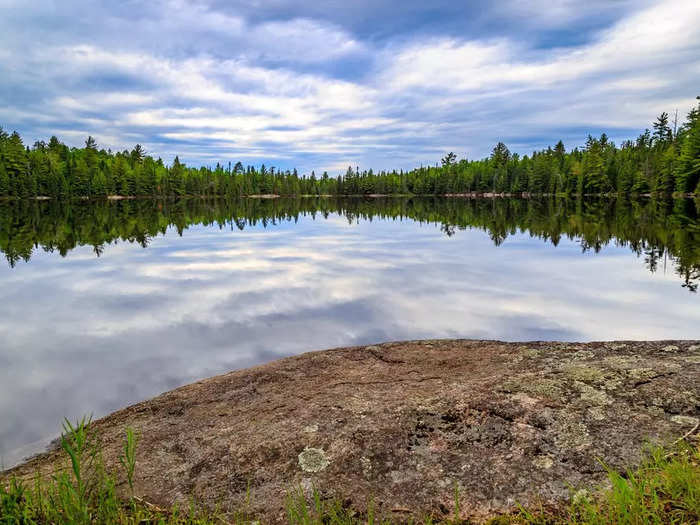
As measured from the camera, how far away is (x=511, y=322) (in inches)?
484

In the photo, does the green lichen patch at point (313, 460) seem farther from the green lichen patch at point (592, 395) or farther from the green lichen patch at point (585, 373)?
the green lichen patch at point (585, 373)

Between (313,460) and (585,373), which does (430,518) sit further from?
(585,373)

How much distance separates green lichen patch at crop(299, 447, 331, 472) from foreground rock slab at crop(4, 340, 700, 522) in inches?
0.4

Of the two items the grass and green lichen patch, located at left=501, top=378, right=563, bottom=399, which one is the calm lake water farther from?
green lichen patch, located at left=501, top=378, right=563, bottom=399

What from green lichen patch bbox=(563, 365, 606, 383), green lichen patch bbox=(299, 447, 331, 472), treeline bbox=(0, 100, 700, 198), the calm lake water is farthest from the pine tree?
green lichen patch bbox=(299, 447, 331, 472)

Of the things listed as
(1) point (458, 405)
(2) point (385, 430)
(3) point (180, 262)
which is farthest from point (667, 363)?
→ (3) point (180, 262)

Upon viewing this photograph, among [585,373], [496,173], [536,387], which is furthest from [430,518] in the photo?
[496,173]

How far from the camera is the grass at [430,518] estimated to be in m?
2.67

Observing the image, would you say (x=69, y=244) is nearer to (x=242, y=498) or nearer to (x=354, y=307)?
(x=354, y=307)

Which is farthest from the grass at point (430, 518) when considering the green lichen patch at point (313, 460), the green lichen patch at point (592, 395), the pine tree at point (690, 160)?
the pine tree at point (690, 160)

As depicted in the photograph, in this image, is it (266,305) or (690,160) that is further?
(690,160)

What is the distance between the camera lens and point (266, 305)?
14.9 m

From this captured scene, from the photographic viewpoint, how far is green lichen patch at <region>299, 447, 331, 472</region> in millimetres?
3600

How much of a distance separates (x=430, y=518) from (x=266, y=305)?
12419 mm
